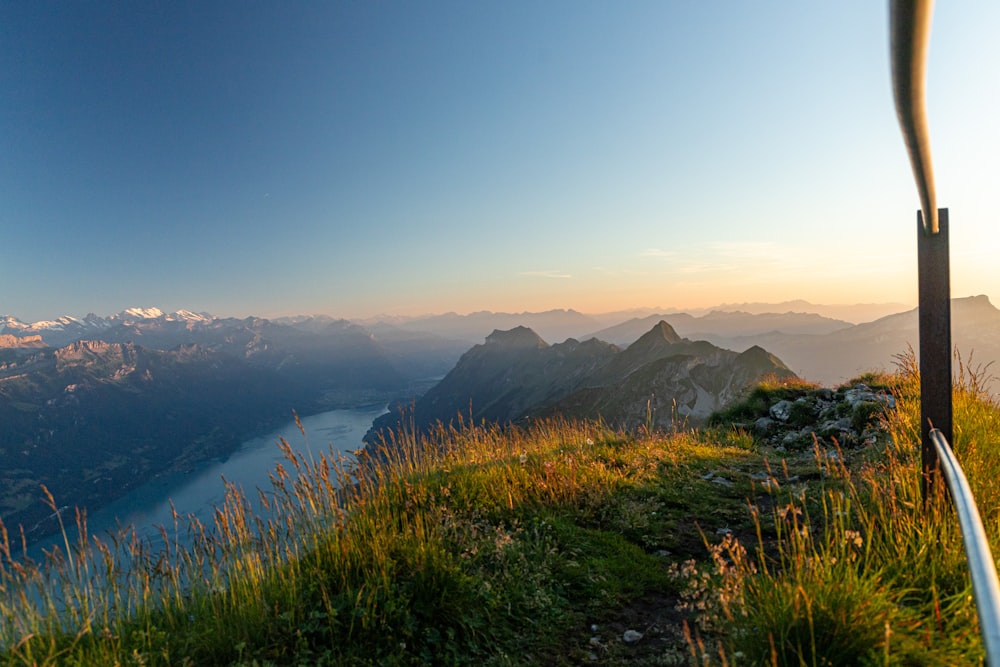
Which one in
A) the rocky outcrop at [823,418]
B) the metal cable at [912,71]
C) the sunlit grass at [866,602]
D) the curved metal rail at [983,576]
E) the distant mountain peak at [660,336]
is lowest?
the distant mountain peak at [660,336]

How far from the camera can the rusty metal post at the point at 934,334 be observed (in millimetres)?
3180

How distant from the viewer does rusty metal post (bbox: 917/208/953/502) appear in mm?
3180

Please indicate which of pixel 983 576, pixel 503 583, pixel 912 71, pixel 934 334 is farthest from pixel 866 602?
pixel 503 583

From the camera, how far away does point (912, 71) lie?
1316mm

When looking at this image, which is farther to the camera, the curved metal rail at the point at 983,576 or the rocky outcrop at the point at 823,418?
the rocky outcrop at the point at 823,418

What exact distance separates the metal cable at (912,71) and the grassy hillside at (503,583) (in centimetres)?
193

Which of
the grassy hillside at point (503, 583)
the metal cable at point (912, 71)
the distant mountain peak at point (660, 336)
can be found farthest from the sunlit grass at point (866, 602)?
the distant mountain peak at point (660, 336)

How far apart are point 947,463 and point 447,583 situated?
372 cm

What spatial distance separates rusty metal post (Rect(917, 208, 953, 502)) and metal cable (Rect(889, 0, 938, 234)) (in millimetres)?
1602

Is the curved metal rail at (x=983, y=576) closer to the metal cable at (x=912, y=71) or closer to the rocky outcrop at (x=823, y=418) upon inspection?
the metal cable at (x=912, y=71)

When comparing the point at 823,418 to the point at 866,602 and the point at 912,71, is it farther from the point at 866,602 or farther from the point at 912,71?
the point at 912,71

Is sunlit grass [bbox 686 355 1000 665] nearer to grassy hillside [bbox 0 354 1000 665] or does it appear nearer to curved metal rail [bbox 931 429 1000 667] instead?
grassy hillside [bbox 0 354 1000 665]

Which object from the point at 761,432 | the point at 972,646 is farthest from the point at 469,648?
the point at 761,432

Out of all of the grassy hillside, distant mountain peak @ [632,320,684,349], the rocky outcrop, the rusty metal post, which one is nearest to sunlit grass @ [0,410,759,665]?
the grassy hillside
